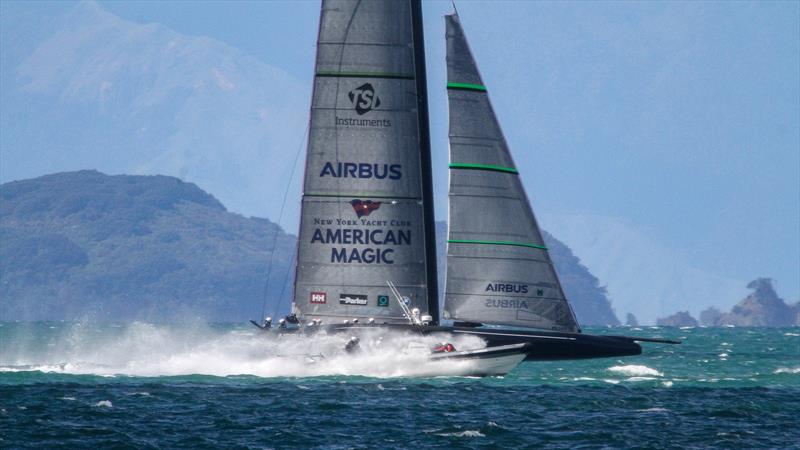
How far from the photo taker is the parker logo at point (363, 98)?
4475 centimetres

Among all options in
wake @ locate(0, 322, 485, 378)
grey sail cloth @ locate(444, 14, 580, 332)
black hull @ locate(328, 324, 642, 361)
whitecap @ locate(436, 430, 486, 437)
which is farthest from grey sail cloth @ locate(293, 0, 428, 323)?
whitecap @ locate(436, 430, 486, 437)

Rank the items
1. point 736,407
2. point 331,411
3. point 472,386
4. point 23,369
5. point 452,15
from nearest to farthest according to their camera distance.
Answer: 1. point 331,411
2. point 736,407
3. point 472,386
4. point 452,15
5. point 23,369

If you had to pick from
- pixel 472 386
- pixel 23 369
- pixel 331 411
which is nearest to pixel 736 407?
pixel 472 386

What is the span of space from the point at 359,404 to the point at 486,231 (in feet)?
30.0

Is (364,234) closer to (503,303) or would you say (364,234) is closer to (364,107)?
(364,107)

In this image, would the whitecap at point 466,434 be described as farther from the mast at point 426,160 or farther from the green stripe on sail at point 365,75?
the green stripe on sail at point 365,75

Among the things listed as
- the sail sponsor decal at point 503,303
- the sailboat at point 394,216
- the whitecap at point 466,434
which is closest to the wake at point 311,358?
the sailboat at point 394,216

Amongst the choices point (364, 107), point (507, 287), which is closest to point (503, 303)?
point (507, 287)

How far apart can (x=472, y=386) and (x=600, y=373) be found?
35.9 feet

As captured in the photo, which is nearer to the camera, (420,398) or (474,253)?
(420,398)

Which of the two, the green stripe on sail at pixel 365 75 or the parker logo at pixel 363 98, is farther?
the parker logo at pixel 363 98

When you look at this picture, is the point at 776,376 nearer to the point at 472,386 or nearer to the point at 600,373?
the point at 600,373

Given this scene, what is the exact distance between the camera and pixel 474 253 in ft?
149

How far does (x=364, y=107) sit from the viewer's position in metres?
44.8
